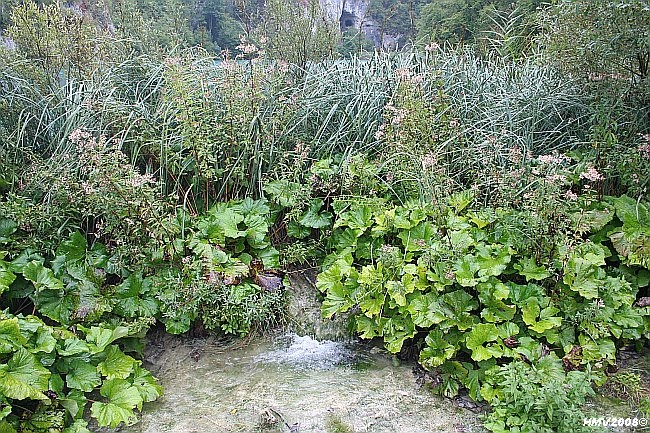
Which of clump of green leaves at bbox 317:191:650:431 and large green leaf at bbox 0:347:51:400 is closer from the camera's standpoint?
large green leaf at bbox 0:347:51:400

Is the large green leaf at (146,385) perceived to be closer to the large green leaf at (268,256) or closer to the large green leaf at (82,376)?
the large green leaf at (82,376)

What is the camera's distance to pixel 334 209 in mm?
3229

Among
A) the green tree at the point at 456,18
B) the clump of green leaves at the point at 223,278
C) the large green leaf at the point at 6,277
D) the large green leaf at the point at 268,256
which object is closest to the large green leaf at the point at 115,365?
Result: the clump of green leaves at the point at 223,278

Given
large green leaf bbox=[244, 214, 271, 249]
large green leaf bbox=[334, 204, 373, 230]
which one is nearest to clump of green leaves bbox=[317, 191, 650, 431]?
large green leaf bbox=[334, 204, 373, 230]

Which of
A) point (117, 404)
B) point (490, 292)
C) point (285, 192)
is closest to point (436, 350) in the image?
point (490, 292)

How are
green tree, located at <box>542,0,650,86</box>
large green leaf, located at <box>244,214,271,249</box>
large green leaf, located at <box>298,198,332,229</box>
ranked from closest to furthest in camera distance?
1. green tree, located at <box>542,0,650,86</box>
2. large green leaf, located at <box>244,214,271,249</box>
3. large green leaf, located at <box>298,198,332,229</box>

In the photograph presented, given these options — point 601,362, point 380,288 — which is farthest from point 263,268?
point 601,362

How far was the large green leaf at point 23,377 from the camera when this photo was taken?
2049 mm

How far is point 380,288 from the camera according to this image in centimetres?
273

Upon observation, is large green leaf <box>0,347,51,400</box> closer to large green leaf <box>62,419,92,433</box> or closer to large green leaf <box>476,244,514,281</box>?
large green leaf <box>62,419,92,433</box>

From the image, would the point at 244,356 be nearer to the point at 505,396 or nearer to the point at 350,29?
the point at 505,396

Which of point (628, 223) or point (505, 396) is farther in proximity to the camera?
point (628, 223)

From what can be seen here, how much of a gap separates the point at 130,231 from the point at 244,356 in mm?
900

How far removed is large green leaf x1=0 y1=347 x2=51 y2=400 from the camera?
2049 mm
